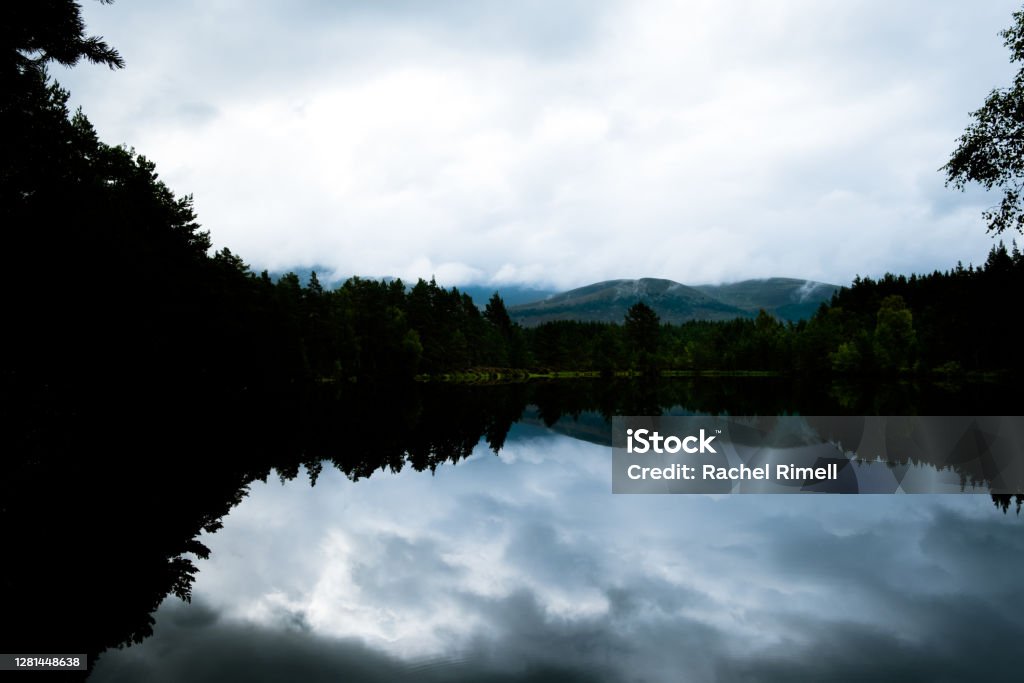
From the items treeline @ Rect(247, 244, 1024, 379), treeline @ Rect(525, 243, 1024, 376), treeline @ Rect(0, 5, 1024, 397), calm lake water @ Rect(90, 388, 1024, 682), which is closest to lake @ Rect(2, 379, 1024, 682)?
calm lake water @ Rect(90, 388, 1024, 682)

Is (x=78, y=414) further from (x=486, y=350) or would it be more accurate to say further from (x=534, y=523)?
(x=486, y=350)

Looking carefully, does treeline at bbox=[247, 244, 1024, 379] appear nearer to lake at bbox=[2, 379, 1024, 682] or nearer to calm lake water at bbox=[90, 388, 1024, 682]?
lake at bbox=[2, 379, 1024, 682]

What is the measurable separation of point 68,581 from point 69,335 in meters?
16.9

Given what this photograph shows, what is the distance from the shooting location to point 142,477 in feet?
65.4

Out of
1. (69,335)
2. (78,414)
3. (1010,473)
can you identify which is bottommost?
(1010,473)

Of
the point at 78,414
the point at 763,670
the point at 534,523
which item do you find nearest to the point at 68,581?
the point at 534,523

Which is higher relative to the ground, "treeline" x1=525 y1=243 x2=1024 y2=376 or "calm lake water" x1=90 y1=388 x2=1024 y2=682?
"treeline" x1=525 y1=243 x2=1024 y2=376

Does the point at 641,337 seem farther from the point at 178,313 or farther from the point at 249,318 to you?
the point at 178,313

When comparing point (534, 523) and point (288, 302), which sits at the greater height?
point (288, 302)

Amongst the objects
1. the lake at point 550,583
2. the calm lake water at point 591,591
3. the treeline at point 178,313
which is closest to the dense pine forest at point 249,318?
the treeline at point 178,313

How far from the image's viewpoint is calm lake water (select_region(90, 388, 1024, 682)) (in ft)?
26.8

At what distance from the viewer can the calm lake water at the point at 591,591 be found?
8180mm

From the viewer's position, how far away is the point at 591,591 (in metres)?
10.8

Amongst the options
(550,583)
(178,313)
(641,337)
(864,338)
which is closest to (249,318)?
(178,313)
